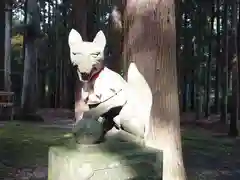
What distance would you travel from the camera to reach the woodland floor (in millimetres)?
7336

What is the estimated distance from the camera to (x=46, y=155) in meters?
8.76

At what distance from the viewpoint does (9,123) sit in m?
14.6

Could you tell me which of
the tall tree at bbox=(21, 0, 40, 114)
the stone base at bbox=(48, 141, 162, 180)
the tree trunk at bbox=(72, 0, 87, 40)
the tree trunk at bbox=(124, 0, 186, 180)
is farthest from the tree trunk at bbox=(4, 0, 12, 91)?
the stone base at bbox=(48, 141, 162, 180)

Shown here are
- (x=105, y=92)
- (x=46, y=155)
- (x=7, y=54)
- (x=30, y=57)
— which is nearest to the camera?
(x=105, y=92)

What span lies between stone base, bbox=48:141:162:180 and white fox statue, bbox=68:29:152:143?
0.12 metres

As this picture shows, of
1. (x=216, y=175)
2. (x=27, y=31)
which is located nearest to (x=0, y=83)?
(x=27, y=31)

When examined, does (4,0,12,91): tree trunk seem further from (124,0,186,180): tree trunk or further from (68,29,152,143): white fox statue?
(68,29,152,143): white fox statue

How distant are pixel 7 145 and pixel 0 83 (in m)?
8.20

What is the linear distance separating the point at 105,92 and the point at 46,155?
644 cm

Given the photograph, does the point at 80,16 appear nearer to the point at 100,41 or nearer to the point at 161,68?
the point at 161,68

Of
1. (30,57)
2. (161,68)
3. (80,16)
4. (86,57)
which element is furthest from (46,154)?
(30,57)

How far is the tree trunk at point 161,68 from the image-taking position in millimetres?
4574

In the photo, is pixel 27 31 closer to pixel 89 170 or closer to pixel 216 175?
pixel 216 175

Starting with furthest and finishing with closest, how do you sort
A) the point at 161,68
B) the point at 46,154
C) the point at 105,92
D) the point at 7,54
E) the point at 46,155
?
the point at 7,54, the point at 46,154, the point at 46,155, the point at 161,68, the point at 105,92
